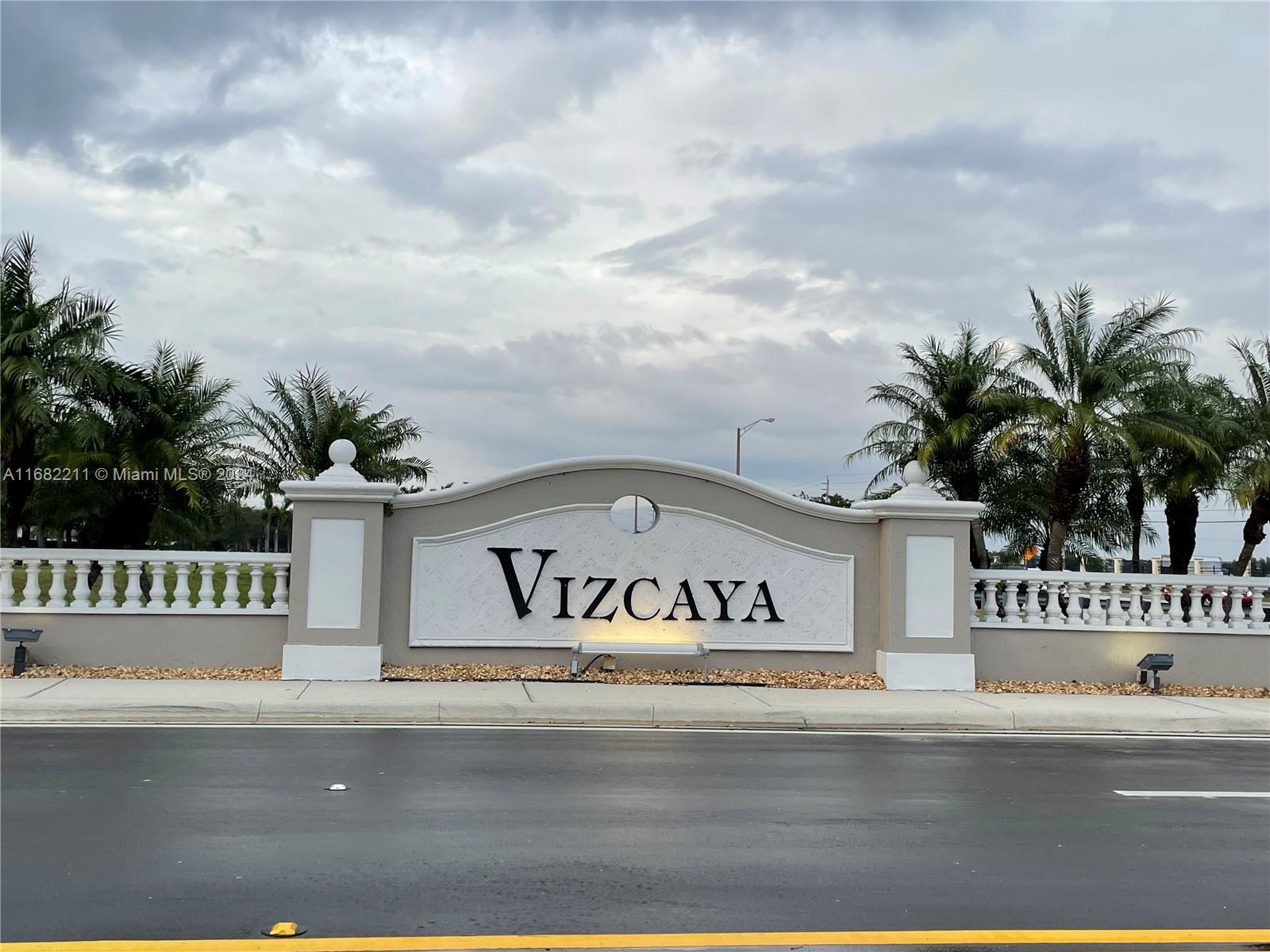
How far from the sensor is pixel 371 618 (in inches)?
545

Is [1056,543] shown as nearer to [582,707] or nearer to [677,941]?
[582,707]

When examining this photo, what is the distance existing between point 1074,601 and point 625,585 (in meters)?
5.88

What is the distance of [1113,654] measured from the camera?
15312 mm

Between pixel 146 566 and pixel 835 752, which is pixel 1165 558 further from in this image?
pixel 146 566

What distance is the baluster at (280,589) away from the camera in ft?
46.1

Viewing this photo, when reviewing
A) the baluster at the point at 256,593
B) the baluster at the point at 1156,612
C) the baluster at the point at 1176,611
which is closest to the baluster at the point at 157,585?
the baluster at the point at 256,593

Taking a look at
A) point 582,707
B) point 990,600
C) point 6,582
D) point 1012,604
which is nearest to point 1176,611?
point 1012,604

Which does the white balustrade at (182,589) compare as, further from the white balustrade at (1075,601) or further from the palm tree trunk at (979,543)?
the palm tree trunk at (979,543)

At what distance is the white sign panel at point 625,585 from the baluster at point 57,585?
404 centimetres

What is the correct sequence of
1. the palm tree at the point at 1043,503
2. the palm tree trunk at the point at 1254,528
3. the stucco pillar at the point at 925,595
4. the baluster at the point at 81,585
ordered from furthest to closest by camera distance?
the palm tree at the point at 1043,503, the palm tree trunk at the point at 1254,528, the stucco pillar at the point at 925,595, the baluster at the point at 81,585

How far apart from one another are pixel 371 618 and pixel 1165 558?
2285 cm

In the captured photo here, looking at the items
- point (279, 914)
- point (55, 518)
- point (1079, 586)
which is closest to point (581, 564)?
point (1079, 586)

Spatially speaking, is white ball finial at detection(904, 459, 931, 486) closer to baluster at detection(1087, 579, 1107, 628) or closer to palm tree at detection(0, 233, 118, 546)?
baluster at detection(1087, 579, 1107, 628)

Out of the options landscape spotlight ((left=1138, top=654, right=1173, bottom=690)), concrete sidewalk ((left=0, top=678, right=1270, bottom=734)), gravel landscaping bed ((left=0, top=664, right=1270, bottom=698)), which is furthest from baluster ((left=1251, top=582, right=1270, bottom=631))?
concrete sidewalk ((left=0, top=678, right=1270, bottom=734))
